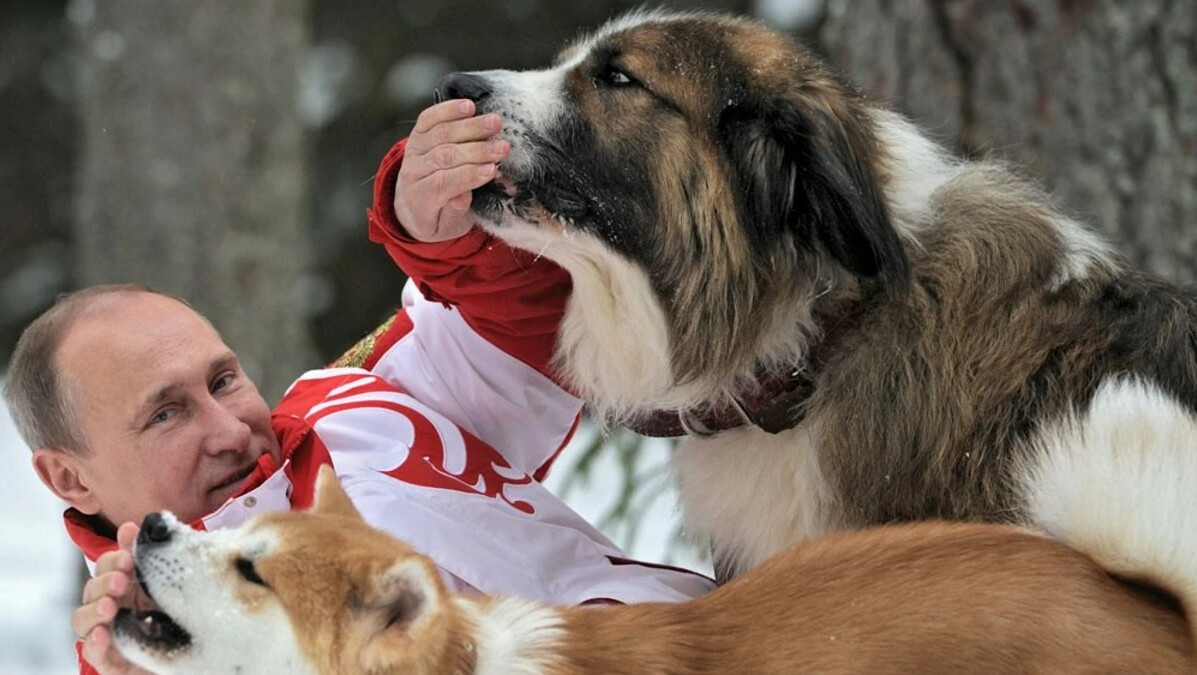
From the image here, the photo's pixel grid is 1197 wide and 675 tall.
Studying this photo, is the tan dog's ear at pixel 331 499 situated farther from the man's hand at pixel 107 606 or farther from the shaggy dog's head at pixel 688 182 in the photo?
the shaggy dog's head at pixel 688 182

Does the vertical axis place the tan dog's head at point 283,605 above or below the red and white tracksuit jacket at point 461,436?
above

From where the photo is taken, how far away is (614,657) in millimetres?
2740

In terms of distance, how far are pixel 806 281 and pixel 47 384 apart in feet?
5.69

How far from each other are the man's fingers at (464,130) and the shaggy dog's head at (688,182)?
0.26 feet

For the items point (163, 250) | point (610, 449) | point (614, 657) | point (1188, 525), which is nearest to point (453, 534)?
point (614, 657)

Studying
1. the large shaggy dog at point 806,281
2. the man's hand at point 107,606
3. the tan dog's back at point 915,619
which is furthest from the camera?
the large shaggy dog at point 806,281

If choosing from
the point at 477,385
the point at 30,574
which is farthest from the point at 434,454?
the point at 30,574

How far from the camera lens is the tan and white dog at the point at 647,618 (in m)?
2.61

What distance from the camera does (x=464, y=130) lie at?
10.8ft

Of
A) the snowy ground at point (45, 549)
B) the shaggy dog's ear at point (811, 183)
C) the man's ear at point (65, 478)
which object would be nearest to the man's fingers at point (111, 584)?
the man's ear at point (65, 478)

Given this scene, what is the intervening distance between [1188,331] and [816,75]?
0.97 metres

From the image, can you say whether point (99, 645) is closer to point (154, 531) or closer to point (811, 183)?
point (154, 531)

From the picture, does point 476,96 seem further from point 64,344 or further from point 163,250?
point 163,250

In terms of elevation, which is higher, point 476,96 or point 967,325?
point 476,96
